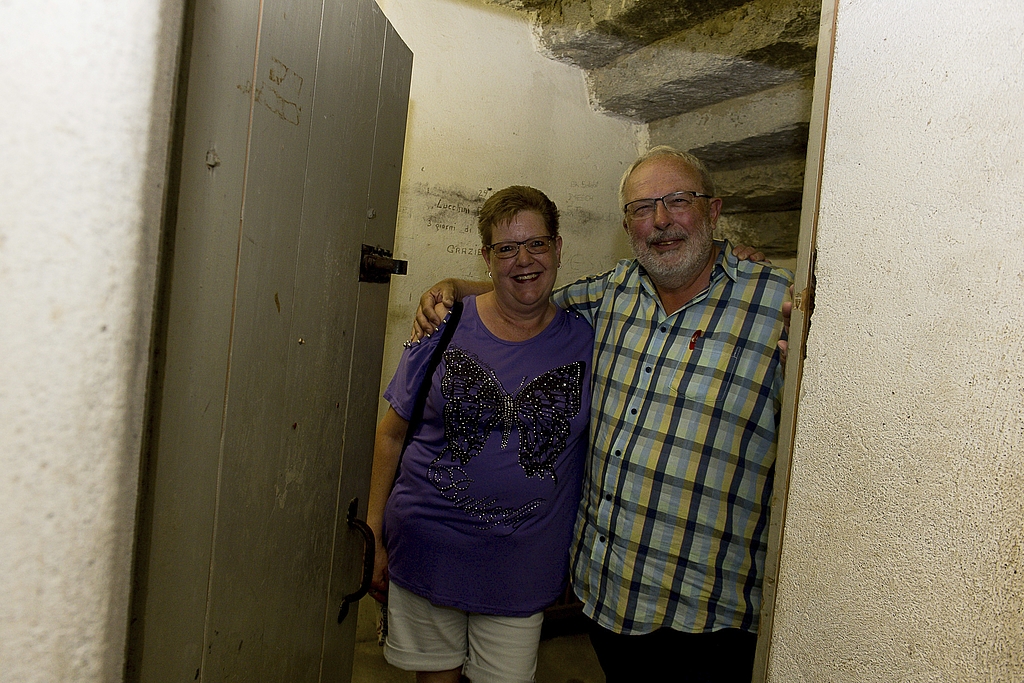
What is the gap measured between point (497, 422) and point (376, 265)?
564 mm

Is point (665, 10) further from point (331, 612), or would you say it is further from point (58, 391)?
point (58, 391)

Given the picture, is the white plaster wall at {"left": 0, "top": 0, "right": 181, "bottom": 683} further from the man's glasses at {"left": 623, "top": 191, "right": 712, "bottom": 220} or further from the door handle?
the man's glasses at {"left": 623, "top": 191, "right": 712, "bottom": 220}

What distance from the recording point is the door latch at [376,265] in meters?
1.13

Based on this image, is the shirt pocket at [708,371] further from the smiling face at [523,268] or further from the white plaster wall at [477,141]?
the white plaster wall at [477,141]

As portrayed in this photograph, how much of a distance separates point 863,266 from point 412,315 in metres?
1.89

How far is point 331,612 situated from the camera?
118cm

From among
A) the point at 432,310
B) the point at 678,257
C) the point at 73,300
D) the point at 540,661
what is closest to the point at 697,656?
the point at 678,257

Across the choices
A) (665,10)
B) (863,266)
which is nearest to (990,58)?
(863,266)

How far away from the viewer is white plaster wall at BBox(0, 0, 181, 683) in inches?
19.9

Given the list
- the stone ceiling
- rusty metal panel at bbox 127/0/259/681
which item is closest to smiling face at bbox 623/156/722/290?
the stone ceiling

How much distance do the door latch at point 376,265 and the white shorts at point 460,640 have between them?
0.89 m

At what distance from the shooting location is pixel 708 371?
1420 millimetres

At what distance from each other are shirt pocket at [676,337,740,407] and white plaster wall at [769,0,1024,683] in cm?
56

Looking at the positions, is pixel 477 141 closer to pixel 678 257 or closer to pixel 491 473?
pixel 678 257
